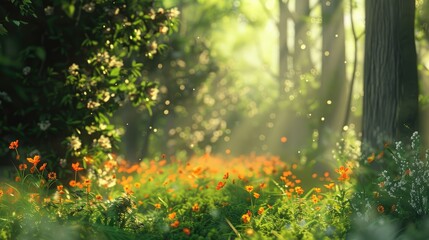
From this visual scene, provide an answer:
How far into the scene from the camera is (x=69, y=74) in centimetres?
938

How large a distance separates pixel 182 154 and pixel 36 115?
725 inches

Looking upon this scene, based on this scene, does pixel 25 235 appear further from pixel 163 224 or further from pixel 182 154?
pixel 182 154

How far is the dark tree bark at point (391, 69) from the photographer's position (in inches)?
367

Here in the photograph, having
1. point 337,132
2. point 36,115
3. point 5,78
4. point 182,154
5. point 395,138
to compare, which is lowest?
point 182,154

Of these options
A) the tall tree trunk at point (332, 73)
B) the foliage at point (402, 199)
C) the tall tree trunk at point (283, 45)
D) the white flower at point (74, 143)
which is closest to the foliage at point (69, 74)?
the white flower at point (74, 143)

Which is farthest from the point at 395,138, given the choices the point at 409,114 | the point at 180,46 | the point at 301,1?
the point at 180,46

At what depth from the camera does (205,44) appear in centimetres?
2380

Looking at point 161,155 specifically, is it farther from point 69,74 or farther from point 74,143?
point 69,74

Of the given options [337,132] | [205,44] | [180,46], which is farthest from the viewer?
[205,44]

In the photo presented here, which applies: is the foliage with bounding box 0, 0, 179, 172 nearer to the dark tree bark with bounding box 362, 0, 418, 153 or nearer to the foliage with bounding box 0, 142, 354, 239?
the foliage with bounding box 0, 142, 354, 239

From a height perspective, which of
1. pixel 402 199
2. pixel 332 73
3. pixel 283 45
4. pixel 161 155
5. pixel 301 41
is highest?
pixel 301 41

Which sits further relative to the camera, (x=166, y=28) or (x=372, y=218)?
(x=166, y=28)

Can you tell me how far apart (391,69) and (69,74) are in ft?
16.0

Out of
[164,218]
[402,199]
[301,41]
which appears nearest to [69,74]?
[164,218]
